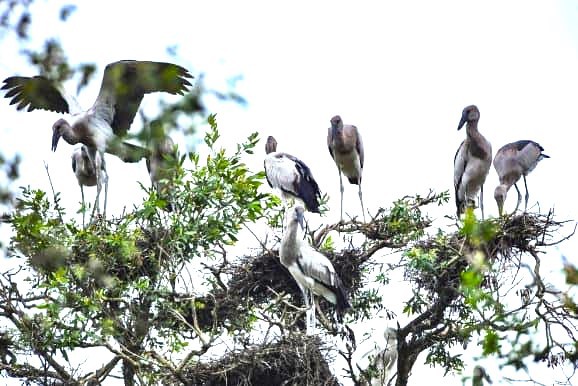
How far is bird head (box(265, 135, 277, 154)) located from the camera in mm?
13500

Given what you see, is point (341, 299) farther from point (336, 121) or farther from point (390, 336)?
point (336, 121)

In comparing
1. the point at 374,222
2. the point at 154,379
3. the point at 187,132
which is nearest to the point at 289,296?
the point at 374,222

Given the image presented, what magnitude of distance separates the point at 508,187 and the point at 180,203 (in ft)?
16.8

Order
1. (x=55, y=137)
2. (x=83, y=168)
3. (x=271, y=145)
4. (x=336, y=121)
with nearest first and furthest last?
1. (x=55, y=137)
2. (x=83, y=168)
3. (x=336, y=121)
4. (x=271, y=145)

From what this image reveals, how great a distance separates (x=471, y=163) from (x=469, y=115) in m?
0.53

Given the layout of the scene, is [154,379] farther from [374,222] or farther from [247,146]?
[374,222]

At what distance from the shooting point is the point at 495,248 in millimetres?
9641

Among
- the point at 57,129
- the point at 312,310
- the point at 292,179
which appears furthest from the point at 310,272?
the point at 57,129

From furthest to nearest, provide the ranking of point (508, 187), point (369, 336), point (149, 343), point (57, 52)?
point (508, 187) < point (369, 336) < point (149, 343) < point (57, 52)

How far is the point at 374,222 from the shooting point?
412 inches

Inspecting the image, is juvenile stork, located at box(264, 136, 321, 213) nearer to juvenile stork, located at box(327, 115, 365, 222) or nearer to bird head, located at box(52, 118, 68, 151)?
juvenile stork, located at box(327, 115, 365, 222)

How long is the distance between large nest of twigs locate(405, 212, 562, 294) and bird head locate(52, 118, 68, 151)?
13.2 ft

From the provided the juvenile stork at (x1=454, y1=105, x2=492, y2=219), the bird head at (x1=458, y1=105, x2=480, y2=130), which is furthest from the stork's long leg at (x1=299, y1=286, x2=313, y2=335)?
the bird head at (x1=458, y1=105, x2=480, y2=130)

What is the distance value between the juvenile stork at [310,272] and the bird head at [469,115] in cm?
307
